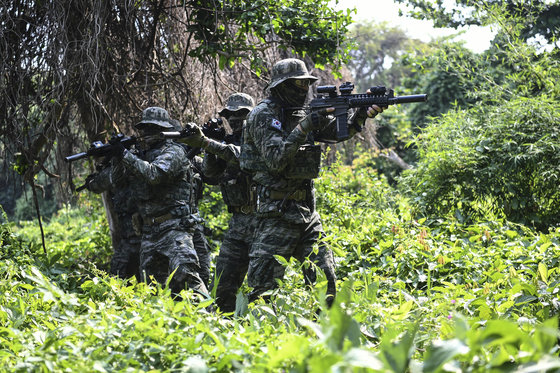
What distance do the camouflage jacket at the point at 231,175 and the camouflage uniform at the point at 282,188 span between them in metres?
0.79

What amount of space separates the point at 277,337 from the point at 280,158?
2079 mm

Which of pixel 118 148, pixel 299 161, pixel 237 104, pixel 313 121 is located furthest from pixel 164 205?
pixel 313 121

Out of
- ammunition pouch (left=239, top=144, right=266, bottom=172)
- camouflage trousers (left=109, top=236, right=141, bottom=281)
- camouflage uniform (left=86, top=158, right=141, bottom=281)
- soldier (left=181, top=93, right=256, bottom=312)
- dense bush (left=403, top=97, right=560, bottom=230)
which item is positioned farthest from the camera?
dense bush (left=403, top=97, right=560, bottom=230)

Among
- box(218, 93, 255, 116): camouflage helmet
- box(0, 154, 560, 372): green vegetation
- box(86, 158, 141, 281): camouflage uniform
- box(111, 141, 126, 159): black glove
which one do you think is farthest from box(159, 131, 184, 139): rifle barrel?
box(0, 154, 560, 372): green vegetation

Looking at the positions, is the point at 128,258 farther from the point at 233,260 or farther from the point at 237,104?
the point at 237,104

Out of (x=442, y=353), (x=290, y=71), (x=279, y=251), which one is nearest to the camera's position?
(x=442, y=353)

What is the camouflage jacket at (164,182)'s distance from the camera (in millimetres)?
5527

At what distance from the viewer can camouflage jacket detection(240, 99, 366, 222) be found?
4434 mm

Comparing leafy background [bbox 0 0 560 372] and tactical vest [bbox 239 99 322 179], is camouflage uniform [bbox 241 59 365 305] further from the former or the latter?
leafy background [bbox 0 0 560 372]

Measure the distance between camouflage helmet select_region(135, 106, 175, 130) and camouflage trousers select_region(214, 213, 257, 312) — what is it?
1.24 meters

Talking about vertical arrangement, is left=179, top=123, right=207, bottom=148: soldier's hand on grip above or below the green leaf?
above

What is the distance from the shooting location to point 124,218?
6.45 meters

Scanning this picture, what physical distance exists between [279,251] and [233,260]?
3.51 feet

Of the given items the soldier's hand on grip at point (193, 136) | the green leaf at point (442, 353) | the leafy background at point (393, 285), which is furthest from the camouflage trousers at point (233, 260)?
the green leaf at point (442, 353)
